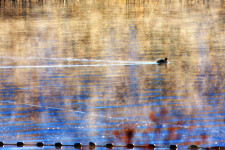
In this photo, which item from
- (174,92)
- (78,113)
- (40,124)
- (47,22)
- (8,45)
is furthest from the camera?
(47,22)

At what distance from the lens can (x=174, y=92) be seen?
743 cm

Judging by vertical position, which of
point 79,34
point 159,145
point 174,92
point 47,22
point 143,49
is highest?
point 47,22

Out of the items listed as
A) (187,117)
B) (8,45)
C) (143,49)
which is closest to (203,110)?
(187,117)

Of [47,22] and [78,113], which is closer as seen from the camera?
[78,113]

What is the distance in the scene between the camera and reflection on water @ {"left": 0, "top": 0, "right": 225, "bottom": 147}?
561cm

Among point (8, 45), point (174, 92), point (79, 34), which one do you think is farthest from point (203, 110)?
point (79, 34)

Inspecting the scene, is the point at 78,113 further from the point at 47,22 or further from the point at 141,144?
the point at 47,22

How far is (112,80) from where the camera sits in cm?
812

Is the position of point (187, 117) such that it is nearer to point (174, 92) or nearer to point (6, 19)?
point (174, 92)

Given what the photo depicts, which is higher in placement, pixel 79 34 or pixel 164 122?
pixel 79 34

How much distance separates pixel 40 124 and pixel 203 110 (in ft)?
6.17

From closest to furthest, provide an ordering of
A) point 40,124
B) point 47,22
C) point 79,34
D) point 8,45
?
point 40,124 < point 8,45 < point 79,34 < point 47,22

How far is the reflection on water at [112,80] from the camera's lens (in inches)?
221

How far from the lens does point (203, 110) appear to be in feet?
21.2
